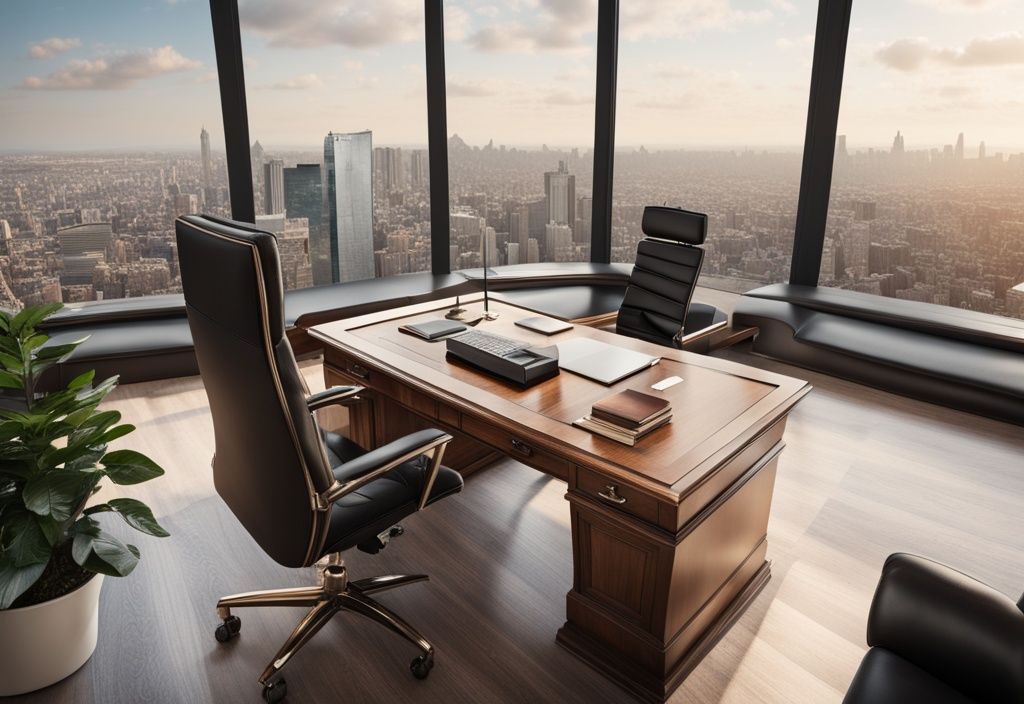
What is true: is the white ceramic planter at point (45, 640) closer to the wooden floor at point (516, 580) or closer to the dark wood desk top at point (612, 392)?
the wooden floor at point (516, 580)

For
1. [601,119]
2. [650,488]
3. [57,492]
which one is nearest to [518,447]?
[650,488]

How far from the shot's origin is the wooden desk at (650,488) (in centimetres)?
187

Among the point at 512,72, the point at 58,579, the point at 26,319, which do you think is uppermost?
the point at 512,72

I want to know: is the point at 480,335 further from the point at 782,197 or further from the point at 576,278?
the point at 782,197

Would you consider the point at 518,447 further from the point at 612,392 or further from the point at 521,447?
the point at 612,392

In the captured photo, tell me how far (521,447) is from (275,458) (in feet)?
2.40

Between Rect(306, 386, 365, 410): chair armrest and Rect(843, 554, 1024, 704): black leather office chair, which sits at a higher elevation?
Rect(306, 386, 365, 410): chair armrest

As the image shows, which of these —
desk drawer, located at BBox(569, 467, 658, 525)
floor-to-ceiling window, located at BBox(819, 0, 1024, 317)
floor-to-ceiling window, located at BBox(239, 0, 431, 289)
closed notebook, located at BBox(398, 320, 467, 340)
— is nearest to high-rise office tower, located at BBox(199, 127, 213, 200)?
floor-to-ceiling window, located at BBox(239, 0, 431, 289)

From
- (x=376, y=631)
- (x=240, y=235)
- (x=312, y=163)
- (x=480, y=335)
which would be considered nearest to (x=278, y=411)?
(x=240, y=235)

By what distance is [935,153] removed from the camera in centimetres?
454

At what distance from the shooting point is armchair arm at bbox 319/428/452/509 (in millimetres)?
1765

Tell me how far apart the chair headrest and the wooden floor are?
1.23 meters

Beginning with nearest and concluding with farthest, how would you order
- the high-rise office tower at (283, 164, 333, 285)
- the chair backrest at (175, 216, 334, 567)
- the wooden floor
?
the chair backrest at (175, 216, 334, 567) < the wooden floor < the high-rise office tower at (283, 164, 333, 285)

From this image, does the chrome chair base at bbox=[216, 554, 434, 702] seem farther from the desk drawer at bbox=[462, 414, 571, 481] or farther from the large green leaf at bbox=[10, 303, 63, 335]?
the large green leaf at bbox=[10, 303, 63, 335]
